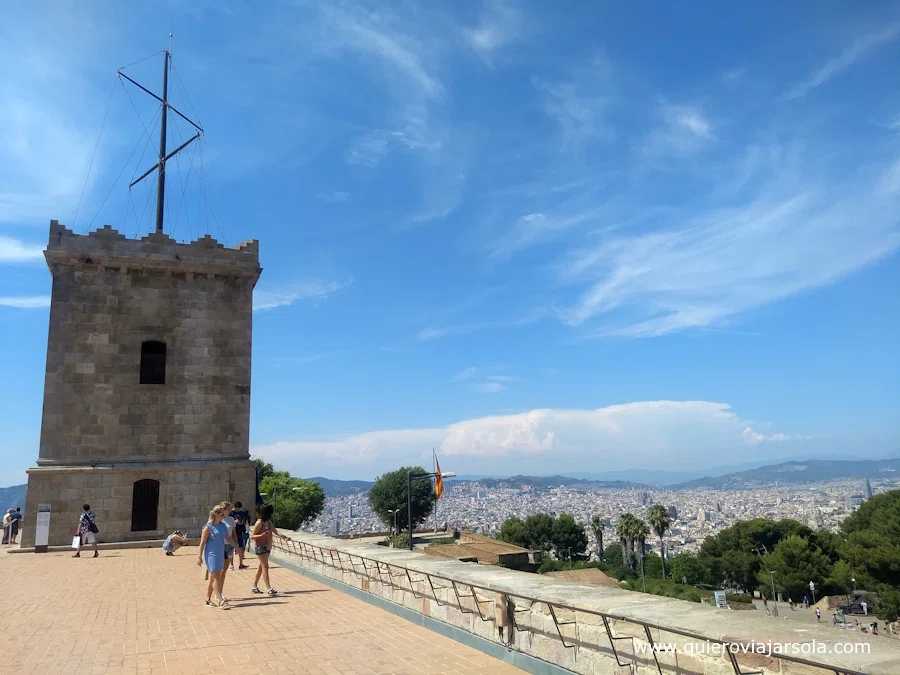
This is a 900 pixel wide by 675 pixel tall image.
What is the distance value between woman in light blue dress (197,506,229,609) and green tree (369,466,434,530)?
2658 inches

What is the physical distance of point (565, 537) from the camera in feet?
267

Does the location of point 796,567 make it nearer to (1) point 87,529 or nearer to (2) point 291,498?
(2) point 291,498

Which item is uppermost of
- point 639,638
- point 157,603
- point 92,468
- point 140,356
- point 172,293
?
point 172,293

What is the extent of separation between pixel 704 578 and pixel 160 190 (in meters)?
73.7

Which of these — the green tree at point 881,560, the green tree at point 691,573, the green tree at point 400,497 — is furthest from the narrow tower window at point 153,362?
the green tree at point 691,573

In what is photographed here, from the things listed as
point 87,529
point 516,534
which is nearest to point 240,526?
point 87,529

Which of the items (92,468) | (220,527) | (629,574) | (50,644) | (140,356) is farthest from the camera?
(629,574)

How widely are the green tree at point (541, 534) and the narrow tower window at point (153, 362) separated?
2749 inches

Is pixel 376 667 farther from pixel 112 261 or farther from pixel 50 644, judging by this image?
pixel 112 261

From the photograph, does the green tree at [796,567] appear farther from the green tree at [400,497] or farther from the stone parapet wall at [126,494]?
the stone parapet wall at [126,494]

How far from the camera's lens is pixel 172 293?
19.7 m

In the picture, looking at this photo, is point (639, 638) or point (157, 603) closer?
point (639, 638)

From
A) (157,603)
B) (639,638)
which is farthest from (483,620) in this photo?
(157,603)

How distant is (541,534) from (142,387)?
71167 mm
